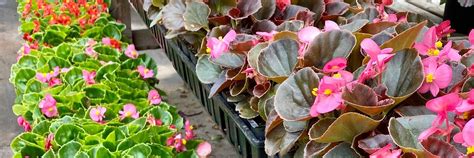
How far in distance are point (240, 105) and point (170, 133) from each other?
501mm

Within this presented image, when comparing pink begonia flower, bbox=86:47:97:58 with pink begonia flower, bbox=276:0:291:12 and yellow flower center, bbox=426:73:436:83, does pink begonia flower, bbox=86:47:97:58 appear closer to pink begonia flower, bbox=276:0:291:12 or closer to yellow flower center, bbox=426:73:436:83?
pink begonia flower, bbox=276:0:291:12

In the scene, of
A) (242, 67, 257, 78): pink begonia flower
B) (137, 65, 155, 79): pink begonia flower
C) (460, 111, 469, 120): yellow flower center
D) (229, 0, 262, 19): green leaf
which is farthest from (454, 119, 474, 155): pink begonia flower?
(137, 65, 155, 79): pink begonia flower

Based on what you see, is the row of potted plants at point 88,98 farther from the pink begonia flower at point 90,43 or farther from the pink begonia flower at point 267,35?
the pink begonia flower at point 267,35

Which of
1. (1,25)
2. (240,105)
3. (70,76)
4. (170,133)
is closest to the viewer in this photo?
(240,105)

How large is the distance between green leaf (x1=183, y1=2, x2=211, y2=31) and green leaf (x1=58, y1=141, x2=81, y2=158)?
0.45 meters

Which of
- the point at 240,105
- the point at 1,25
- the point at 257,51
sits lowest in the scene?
the point at 1,25

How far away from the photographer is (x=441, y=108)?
2.97 feet

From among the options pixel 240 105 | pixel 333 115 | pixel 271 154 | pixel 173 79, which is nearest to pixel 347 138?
pixel 333 115

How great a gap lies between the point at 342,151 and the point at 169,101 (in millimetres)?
2648

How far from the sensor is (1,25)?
17.7ft

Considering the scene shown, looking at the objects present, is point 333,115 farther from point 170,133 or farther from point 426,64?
point 170,133

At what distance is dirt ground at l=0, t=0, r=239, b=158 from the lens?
305 cm

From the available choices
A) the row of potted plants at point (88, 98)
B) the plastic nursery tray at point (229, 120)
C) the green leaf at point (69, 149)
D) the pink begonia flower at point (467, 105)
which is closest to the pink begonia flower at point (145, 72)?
the row of potted plants at point (88, 98)

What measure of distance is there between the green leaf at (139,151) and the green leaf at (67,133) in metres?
0.23
